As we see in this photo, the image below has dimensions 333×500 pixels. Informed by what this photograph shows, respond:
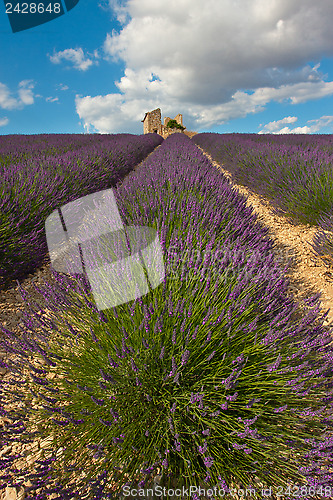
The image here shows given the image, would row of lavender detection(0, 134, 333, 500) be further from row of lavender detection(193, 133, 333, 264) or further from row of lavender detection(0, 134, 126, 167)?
row of lavender detection(0, 134, 126, 167)

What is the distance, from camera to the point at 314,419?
3.45 ft

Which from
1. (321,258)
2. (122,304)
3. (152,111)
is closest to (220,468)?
(122,304)

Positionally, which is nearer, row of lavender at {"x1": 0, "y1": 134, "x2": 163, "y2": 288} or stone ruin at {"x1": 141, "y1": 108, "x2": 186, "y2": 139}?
row of lavender at {"x1": 0, "y1": 134, "x2": 163, "y2": 288}

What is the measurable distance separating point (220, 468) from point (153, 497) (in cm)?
28

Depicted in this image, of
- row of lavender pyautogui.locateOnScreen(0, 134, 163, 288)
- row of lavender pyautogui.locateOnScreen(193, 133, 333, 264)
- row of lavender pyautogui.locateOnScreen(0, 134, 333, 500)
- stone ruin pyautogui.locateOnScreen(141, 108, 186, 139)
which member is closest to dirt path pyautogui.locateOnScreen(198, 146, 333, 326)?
row of lavender pyautogui.locateOnScreen(193, 133, 333, 264)

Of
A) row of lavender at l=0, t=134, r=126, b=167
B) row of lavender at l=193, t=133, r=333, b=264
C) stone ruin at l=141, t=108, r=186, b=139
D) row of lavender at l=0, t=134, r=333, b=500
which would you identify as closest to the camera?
row of lavender at l=0, t=134, r=333, b=500

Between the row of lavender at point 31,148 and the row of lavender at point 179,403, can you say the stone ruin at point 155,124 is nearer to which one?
the row of lavender at point 31,148

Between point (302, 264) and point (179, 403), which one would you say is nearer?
point (179, 403)

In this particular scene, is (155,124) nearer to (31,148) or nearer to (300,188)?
(31,148)

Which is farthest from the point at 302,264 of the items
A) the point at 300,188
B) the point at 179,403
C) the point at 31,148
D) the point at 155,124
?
the point at 155,124

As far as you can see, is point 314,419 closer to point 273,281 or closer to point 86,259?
point 273,281

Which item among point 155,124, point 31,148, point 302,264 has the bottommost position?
point 302,264

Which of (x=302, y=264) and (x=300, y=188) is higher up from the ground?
(x=300, y=188)

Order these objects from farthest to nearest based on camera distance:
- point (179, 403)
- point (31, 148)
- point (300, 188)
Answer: point (31, 148), point (300, 188), point (179, 403)
